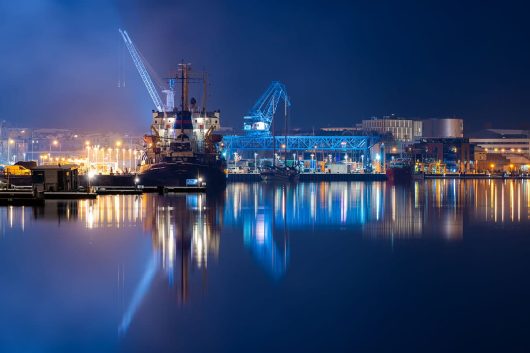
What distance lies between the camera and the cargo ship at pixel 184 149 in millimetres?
59438

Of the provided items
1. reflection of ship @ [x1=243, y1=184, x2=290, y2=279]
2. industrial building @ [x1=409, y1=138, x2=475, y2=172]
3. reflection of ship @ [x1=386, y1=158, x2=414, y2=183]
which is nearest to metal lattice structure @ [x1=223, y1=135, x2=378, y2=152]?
industrial building @ [x1=409, y1=138, x2=475, y2=172]

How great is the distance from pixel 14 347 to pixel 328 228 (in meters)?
16.7

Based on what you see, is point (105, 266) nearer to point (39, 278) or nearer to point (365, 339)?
point (39, 278)

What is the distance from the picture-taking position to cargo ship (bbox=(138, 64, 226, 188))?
5944 centimetres

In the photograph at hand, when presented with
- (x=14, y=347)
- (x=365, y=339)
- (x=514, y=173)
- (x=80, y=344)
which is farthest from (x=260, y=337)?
(x=514, y=173)

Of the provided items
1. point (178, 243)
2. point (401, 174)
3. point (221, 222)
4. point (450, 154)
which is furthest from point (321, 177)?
point (178, 243)

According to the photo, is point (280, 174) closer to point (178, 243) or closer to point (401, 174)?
point (401, 174)

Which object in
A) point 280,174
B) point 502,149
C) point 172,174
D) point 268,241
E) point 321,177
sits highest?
point 502,149

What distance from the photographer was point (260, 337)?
39.4 ft

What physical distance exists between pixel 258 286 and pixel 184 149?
47719 millimetres

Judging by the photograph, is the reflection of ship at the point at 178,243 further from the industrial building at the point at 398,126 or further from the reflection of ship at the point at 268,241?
the industrial building at the point at 398,126

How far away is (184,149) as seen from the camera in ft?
207

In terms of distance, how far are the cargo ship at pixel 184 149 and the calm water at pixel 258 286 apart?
3062 cm

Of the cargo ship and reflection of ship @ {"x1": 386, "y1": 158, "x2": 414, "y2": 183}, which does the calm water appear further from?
reflection of ship @ {"x1": 386, "y1": 158, "x2": 414, "y2": 183}
